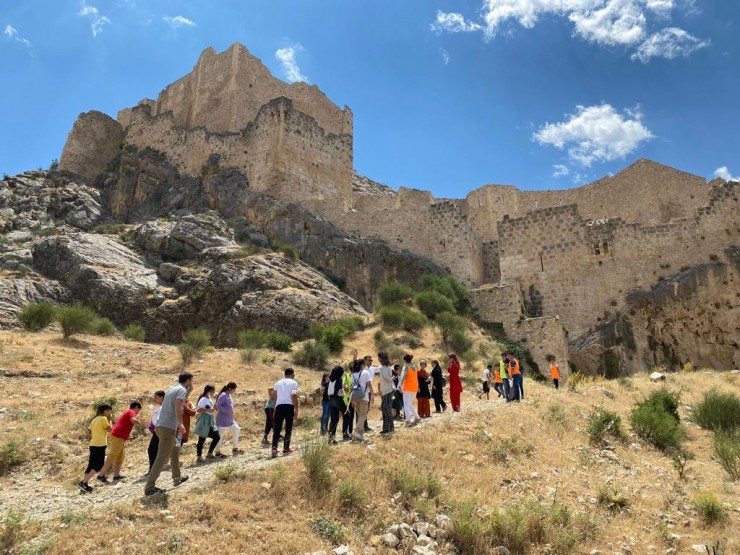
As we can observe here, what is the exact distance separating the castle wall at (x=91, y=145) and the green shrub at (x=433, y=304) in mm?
24259

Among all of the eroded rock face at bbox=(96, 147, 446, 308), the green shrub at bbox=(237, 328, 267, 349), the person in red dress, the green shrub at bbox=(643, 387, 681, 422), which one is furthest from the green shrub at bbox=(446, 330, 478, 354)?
the person in red dress

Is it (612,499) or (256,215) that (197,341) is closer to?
(256,215)

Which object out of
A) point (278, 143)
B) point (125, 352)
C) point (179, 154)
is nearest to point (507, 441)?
point (125, 352)

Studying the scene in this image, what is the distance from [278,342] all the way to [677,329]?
1521 cm

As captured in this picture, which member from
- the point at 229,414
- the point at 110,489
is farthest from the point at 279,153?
the point at 110,489

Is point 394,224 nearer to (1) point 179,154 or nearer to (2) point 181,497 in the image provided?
(1) point 179,154

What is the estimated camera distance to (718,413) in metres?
13.0

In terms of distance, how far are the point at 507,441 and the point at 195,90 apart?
32.6 meters

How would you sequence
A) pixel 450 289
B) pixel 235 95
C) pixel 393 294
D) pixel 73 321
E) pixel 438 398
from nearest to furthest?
pixel 438 398 → pixel 73 321 → pixel 450 289 → pixel 393 294 → pixel 235 95

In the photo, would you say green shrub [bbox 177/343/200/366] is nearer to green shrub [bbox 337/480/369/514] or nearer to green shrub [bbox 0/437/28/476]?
green shrub [bbox 0/437/28/476]

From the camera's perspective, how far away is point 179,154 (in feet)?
113

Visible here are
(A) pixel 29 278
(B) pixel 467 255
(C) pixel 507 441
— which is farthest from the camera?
(B) pixel 467 255

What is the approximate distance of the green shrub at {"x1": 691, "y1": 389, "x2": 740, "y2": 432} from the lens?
12.7m

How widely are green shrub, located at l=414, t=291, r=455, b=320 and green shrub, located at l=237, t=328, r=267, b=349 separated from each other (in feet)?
21.3
